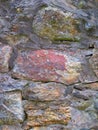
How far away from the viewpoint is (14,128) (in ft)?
4.96

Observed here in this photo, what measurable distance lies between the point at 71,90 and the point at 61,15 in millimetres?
404

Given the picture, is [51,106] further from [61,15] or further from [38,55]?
[61,15]

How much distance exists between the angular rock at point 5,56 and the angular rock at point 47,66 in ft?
0.15

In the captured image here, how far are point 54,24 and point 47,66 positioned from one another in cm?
23

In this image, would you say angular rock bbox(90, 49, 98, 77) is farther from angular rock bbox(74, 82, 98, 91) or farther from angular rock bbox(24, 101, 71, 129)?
angular rock bbox(24, 101, 71, 129)

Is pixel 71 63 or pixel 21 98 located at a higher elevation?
pixel 71 63

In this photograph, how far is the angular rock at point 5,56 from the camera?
1.56m

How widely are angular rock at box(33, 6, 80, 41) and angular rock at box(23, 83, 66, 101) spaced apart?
26cm

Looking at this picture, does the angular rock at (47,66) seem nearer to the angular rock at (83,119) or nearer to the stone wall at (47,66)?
the stone wall at (47,66)

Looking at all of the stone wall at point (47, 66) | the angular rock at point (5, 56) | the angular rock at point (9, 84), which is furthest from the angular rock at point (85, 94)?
the angular rock at point (5, 56)

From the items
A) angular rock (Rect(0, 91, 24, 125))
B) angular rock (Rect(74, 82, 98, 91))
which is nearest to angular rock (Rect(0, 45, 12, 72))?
angular rock (Rect(0, 91, 24, 125))

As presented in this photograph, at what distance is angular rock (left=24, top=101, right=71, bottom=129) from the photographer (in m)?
1.53

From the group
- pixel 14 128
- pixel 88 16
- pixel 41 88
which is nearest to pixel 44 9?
pixel 88 16

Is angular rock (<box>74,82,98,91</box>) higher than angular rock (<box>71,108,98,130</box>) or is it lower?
higher
